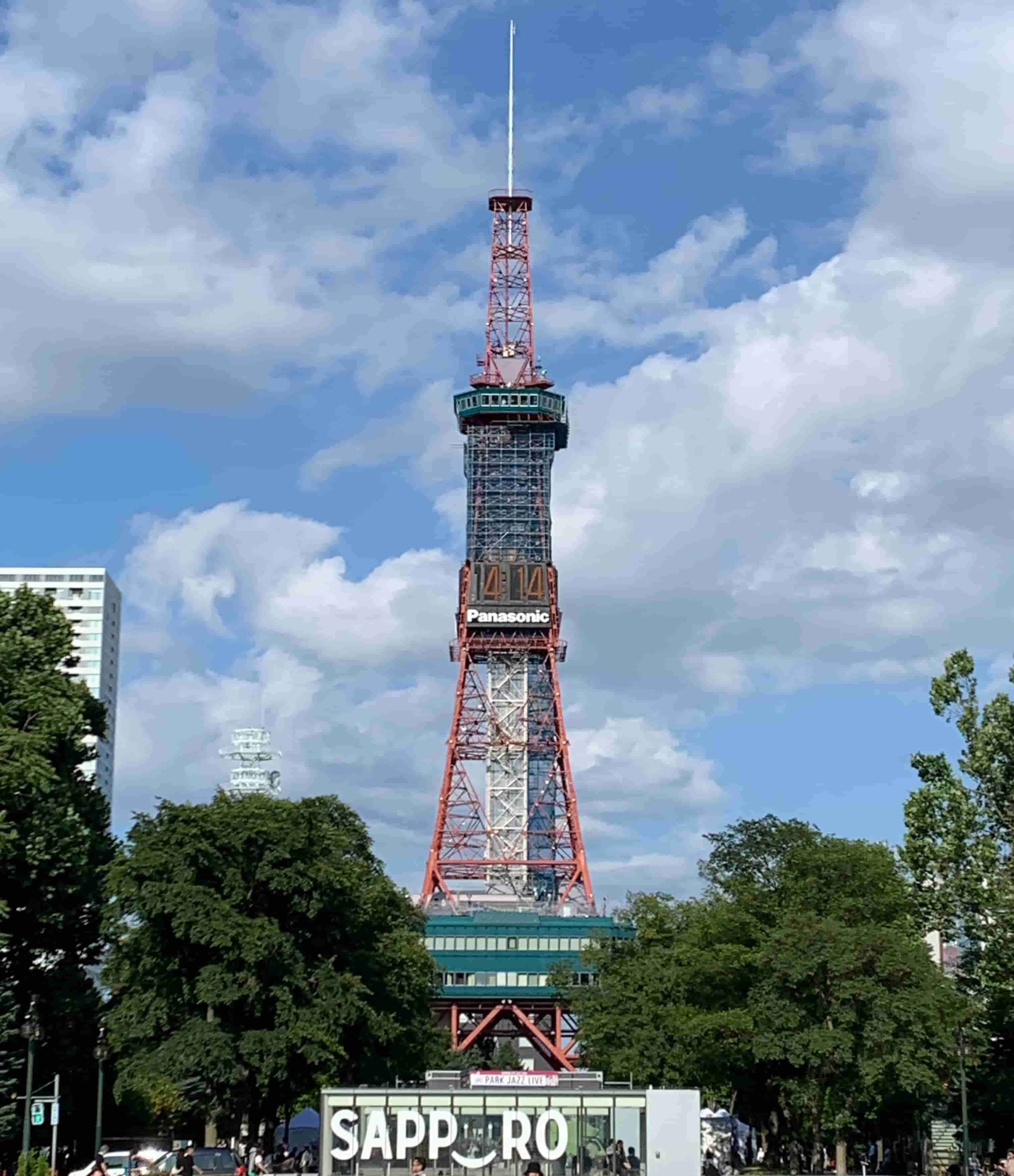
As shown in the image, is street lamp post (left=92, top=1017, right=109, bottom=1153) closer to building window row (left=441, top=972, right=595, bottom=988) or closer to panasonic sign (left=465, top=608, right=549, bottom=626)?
building window row (left=441, top=972, right=595, bottom=988)

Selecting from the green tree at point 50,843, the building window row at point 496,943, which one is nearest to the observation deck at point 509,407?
the building window row at point 496,943

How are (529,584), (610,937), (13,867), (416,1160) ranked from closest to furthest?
(416,1160) < (13,867) < (610,937) < (529,584)

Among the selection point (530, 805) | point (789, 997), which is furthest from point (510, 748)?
point (789, 997)

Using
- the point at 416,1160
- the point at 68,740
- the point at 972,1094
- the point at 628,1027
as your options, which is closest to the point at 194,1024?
the point at 68,740

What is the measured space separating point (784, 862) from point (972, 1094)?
57.8 feet

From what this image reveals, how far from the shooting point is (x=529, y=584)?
573 feet

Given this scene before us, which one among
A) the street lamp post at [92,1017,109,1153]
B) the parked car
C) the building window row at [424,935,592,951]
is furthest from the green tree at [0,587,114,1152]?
the building window row at [424,935,592,951]

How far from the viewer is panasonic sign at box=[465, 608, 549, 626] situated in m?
172

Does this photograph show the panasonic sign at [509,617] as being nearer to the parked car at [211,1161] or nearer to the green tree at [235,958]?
the green tree at [235,958]

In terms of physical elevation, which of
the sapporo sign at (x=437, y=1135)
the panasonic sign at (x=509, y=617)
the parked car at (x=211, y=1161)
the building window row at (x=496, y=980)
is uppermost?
the panasonic sign at (x=509, y=617)

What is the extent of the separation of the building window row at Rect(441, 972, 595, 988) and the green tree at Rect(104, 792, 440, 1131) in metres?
74.6

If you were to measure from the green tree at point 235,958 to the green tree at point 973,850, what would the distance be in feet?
78.8

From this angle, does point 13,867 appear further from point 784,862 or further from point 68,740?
point 784,862

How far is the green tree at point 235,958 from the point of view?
223 feet
